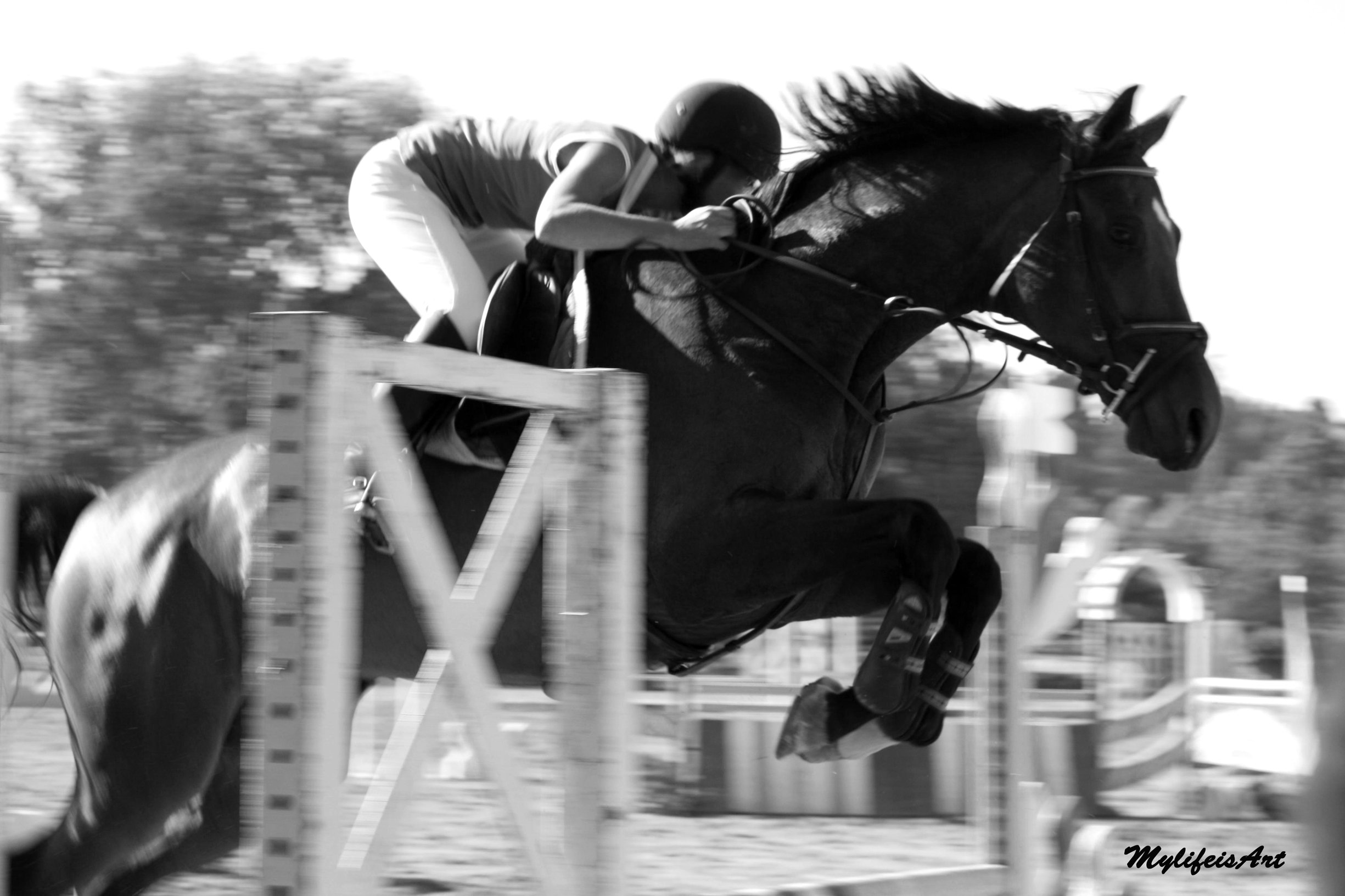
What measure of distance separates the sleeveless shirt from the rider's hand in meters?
0.16

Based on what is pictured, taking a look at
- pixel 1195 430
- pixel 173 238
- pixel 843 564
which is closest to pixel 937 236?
pixel 1195 430

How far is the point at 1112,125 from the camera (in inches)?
131

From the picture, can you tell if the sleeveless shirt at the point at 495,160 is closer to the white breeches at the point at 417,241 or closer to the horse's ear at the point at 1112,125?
the white breeches at the point at 417,241

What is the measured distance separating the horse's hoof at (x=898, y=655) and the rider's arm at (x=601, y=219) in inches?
33.2

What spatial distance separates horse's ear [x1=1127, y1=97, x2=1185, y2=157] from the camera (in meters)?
3.38

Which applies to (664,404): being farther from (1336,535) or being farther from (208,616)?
(1336,535)

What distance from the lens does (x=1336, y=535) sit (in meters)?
40.5

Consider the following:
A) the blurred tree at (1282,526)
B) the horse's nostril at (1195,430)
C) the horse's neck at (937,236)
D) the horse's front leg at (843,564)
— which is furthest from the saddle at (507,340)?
the blurred tree at (1282,526)

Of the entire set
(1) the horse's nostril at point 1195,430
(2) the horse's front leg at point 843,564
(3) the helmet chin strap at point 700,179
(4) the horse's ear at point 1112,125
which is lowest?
(2) the horse's front leg at point 843,564

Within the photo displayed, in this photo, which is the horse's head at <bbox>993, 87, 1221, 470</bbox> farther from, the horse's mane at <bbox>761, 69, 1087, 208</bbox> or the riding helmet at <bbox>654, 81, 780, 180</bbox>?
the riding helmet at <bbox>654, 81, 780, 180</bbox>

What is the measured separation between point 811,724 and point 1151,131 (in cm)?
148

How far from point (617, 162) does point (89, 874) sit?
1954 millimetres

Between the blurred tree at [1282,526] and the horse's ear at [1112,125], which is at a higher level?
the blurred tree at [1282,526]

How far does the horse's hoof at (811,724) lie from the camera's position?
10.4 feet
